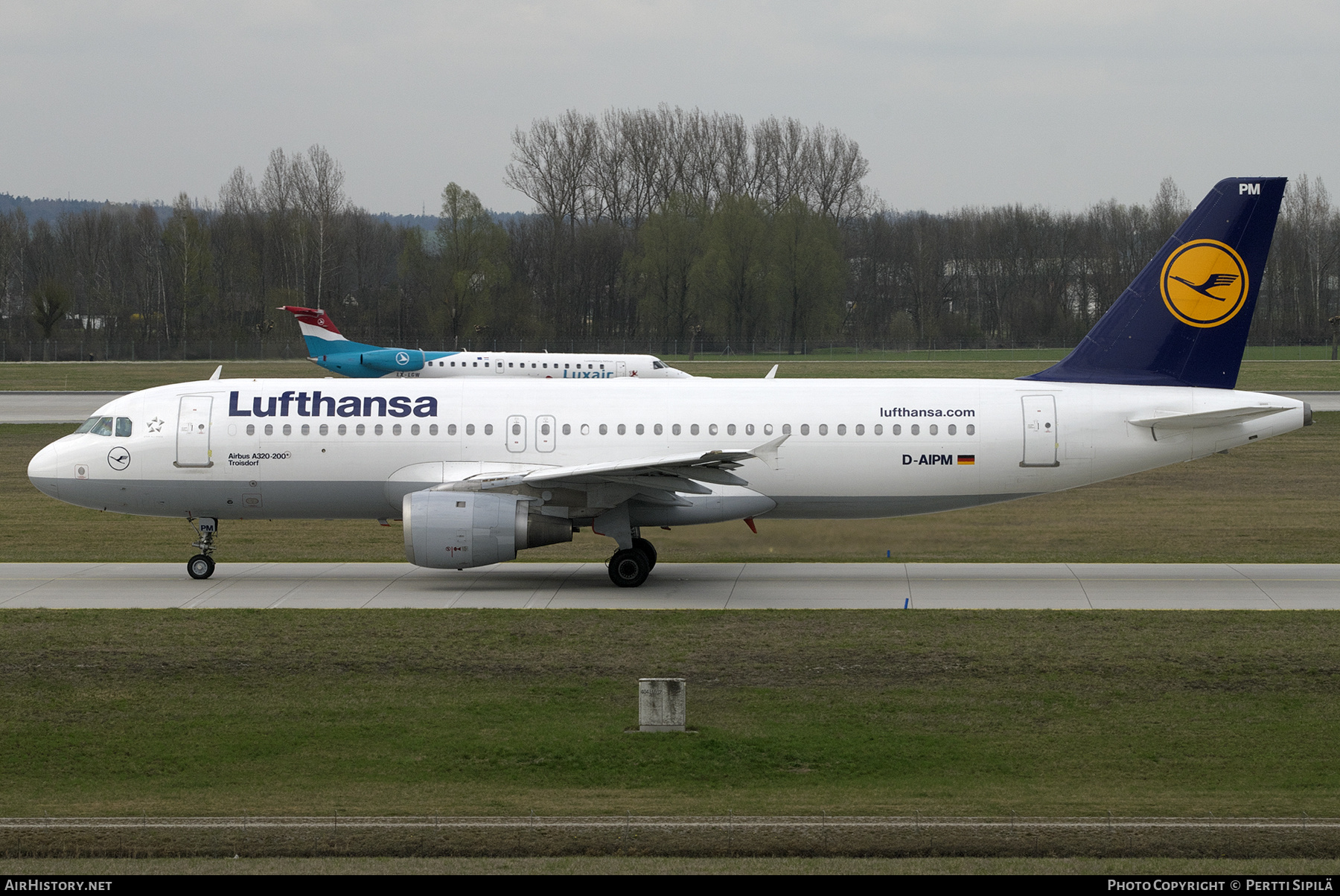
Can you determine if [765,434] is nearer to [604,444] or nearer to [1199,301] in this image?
[604,444]

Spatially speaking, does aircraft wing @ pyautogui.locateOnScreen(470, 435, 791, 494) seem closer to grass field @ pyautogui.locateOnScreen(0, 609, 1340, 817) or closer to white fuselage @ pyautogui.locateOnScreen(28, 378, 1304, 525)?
white fuselage @ pyautogui.locateOnScreen(28, 378, 1304, 525)

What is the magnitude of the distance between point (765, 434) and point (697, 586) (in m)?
2.95

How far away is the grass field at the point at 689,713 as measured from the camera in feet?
40.7

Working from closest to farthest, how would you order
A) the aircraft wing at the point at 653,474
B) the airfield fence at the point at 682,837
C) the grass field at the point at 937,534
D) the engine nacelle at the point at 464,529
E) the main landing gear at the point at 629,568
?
the airfield fence at the point at 682,837
the aircraft wing at the point at 653,474
the engine nacelle at the point at 464,529
the main landing gear at the point at 629,568
the grass field at the point at 937,534

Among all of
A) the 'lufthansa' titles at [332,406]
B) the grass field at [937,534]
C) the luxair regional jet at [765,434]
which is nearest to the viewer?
the luxair regional jet at [765,434]

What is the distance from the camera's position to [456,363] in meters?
54.0

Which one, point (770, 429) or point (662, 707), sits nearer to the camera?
point (662, 707)

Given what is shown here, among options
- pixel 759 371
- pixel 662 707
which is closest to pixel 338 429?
pixel 662 707

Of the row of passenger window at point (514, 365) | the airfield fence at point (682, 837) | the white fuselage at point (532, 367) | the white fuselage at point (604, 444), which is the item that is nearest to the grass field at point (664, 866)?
the airfield fence at point (682, 837)

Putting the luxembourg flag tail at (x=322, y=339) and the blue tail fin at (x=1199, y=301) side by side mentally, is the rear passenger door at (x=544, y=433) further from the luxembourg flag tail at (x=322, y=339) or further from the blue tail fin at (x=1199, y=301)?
the luxembourg flag tail at (x=322, y=339)

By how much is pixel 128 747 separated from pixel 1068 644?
11.8m

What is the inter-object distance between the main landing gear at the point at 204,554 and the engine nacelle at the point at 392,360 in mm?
30734

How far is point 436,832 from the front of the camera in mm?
10727
